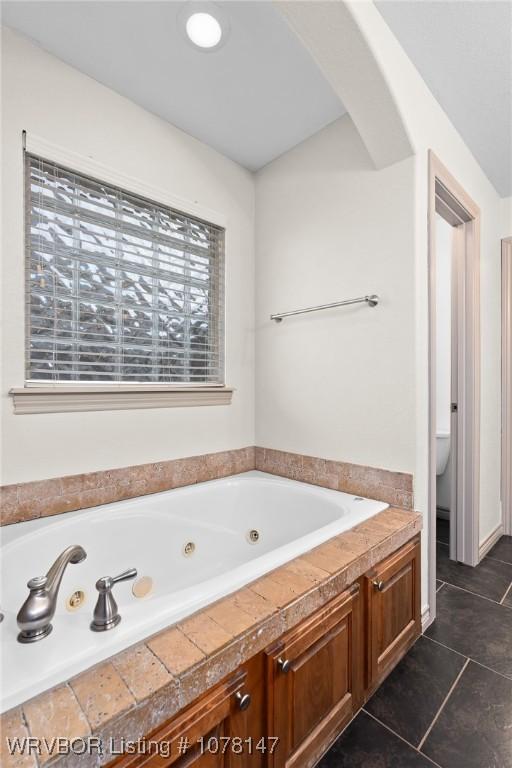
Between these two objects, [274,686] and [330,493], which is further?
[330,493]

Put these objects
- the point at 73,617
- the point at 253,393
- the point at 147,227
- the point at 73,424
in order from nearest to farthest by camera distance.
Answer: the point at 73,617
the point at 73,424
the point at 147,227
the point at 253,393

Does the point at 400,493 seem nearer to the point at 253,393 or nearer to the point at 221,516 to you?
the point at 221,516

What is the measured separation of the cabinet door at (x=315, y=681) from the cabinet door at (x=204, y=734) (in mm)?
109

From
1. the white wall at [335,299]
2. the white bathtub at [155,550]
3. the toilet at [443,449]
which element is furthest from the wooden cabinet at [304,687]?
the toilet at [443,449]

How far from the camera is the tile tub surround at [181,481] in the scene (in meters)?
1.48

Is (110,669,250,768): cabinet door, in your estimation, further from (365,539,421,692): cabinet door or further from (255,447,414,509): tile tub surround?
(255,447,414,509): tile tub surround

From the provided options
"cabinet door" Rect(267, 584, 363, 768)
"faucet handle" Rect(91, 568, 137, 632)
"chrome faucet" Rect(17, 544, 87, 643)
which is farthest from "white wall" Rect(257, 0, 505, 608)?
"chrome faucet" Rect(17, 544, 87, 643)

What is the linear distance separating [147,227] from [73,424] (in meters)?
1.07

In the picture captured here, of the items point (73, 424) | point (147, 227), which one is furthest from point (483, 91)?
point (73, 424)

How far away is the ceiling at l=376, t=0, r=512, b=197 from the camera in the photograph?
139 centimetres

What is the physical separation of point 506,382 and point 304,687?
2.59 meters

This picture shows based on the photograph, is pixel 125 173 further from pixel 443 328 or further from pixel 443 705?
pixel 443 328

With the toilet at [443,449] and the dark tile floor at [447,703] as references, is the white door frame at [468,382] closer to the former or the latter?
the dark tile floor at [447,703]

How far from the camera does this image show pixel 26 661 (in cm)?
72
